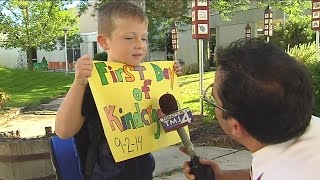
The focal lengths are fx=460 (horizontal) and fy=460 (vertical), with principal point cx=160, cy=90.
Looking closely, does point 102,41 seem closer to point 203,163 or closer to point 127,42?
point 127,42

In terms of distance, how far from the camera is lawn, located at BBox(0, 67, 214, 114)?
43.4 feet

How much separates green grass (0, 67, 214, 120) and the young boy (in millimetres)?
7291

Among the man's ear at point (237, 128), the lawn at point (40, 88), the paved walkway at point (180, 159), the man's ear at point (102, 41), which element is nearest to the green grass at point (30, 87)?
the lawn at point (40, 88)

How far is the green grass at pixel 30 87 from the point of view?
14.3m

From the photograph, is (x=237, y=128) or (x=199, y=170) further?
(x=199, y=170)

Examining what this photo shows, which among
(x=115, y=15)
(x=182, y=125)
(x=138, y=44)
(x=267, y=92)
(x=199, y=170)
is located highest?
(x=115, y=15)

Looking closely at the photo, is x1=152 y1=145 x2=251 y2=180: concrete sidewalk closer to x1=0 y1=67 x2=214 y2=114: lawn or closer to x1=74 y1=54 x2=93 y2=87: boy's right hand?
x1=74 y1=54 x2=93 y2=87: boy's right hand

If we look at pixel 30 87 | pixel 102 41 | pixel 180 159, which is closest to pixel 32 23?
pixel 30 87

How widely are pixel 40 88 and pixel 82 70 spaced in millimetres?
17415

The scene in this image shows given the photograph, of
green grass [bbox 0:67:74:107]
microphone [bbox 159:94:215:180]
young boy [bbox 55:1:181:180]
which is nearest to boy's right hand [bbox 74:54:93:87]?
young boy [bbox 55:1:181:180]

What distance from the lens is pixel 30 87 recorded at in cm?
1928

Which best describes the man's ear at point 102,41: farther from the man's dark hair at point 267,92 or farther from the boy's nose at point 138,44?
the man's dark hair at point 267,92

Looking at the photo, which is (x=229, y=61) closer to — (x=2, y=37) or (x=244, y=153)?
(x=244, y=153)

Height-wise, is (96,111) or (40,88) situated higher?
(96,111)
